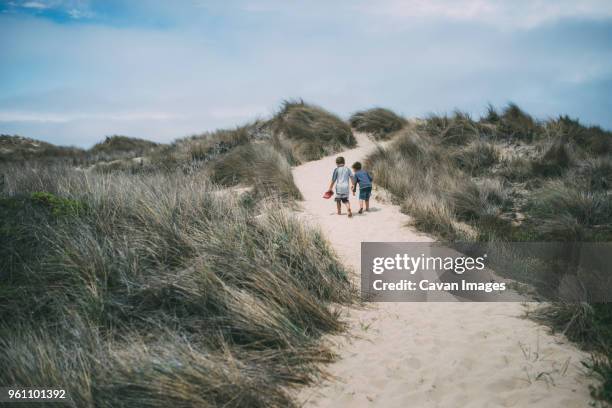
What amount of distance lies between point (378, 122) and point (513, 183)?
26.7 ft

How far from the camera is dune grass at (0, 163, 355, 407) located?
275cm

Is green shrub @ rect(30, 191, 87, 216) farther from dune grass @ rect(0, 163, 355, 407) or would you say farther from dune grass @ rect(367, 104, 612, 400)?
dune grass @ rect(367, 104, 612, 400)

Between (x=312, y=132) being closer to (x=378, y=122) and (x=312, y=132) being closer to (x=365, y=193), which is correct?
(x=378, y=122)

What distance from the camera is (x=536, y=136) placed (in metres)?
13.4

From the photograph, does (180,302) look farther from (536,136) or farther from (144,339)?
(536,136)

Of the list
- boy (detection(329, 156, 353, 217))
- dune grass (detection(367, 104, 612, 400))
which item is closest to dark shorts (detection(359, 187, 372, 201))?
boy (detection(329, 156, 353, 217))

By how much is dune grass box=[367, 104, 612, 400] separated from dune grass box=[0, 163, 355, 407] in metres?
2.65

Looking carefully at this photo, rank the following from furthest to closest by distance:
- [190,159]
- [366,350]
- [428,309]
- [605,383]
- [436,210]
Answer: [190,159] → [436,210] → [428,309] → [366,350] → [605,383]

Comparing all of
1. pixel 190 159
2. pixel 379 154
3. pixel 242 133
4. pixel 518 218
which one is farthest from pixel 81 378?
pixel 242 133

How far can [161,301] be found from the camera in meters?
3.85

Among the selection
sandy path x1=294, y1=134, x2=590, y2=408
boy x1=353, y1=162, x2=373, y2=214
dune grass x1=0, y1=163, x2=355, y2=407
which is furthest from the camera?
boy x1=353, y1=162, x2=373, y2=214

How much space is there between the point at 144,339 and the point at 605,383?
388cm

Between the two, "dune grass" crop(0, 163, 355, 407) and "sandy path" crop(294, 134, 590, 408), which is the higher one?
"dune grass" crop(0, 163, 355, 407)

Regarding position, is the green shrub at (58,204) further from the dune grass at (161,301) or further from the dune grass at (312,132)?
the dune grass at (312,132)
